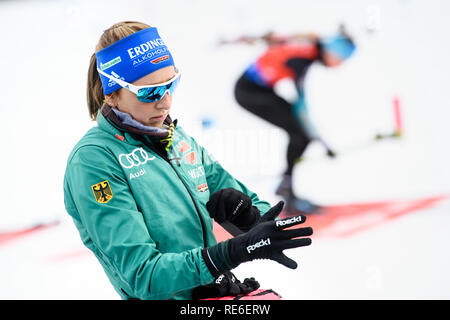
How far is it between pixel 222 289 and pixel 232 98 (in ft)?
9.39

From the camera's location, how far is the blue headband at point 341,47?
427 centimetres

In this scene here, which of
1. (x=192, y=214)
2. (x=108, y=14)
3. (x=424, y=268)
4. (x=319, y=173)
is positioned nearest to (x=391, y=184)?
(x=319, y=173)

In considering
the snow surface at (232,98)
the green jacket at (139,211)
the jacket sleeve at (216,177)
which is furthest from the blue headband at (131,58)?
the snow surface at (232,98)

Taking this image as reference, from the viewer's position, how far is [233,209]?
150cm

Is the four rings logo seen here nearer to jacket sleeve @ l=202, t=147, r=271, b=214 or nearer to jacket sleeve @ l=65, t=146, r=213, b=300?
jacket sleeve @ l=65, t=146, r=213, b=300

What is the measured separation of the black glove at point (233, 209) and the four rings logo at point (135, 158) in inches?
8.3

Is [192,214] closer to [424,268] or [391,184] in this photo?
[424,268]

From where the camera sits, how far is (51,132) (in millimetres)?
4148

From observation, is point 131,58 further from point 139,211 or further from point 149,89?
point 139,211

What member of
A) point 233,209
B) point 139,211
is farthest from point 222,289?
point 139,211

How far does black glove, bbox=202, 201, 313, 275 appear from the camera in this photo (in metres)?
1.25

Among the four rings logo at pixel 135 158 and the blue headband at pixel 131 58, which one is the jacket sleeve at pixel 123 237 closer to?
the four rings logo at pixel 135 158

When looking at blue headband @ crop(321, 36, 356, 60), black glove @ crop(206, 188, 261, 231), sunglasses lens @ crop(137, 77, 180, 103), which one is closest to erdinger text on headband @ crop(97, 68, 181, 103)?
sunglasses lens @ crop(137, 77, 180, 103)

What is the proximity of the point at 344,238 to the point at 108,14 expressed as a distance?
2.43m
